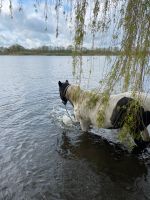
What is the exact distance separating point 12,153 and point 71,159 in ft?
6.59

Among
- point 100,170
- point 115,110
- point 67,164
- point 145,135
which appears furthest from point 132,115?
point 67,164

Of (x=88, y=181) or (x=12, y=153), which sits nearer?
(x=88, y=181)

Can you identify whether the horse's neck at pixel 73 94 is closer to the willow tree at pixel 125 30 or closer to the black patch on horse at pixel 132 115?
the black patch on horse at pixel 132 115

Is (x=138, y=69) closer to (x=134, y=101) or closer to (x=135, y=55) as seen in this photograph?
(x=135, y=55)

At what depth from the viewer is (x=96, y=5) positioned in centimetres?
488

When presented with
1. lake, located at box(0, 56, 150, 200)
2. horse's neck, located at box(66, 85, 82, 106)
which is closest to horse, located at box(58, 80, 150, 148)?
horse's neck, located at box(66, 85, 82, 106)

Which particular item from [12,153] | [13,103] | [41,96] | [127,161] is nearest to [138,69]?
[127,161]

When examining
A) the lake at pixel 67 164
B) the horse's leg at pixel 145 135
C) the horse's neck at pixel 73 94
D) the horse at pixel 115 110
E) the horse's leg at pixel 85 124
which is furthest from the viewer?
the horse's leg at pixel 85 124

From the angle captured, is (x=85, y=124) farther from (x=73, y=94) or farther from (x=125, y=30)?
(x=125, y=30)

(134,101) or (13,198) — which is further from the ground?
(134,101)

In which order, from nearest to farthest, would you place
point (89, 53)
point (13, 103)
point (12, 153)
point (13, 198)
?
1. point (89, 53)
2. point (13, 198)
3. point (12, 153)
4. point (13, 103)

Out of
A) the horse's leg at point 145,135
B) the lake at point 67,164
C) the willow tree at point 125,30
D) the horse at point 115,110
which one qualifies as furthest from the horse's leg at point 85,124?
the willow tree at point 125,30

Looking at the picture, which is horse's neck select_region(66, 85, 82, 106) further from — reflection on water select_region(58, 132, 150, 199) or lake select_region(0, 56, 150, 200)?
reflection on water select_region(58, 132, 150, 199)

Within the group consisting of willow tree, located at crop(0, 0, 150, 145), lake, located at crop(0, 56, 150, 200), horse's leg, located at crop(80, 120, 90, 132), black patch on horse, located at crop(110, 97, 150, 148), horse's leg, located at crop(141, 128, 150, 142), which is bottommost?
lake, located at crop(0, 56, 150, 200)
